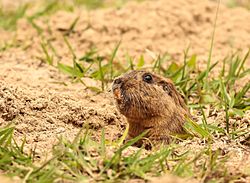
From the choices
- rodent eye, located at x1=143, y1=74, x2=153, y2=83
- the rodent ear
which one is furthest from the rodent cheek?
the rodent ear

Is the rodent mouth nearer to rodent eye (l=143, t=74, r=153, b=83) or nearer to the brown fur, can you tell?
the brown fur

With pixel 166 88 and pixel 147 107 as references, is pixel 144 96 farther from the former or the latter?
pixel 166 88

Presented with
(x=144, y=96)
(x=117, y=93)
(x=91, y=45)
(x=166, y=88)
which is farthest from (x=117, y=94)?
(x=91, y=45)

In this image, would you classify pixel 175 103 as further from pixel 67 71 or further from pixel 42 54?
pixel 42 54

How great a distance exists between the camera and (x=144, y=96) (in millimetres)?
4793

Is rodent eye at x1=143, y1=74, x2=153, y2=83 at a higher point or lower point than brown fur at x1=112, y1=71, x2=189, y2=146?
higher

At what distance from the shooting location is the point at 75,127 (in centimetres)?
493

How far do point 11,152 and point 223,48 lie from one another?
11.4ft

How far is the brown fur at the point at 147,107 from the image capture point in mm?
4730

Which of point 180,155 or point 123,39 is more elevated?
point 123,39

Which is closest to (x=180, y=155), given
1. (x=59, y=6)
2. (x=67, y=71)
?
(x=67, y=71)

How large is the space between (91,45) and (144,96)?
221 cm

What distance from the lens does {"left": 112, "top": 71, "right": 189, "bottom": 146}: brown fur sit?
15.5ft

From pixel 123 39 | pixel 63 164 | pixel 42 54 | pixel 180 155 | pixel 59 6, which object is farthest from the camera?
pixel 59 6
